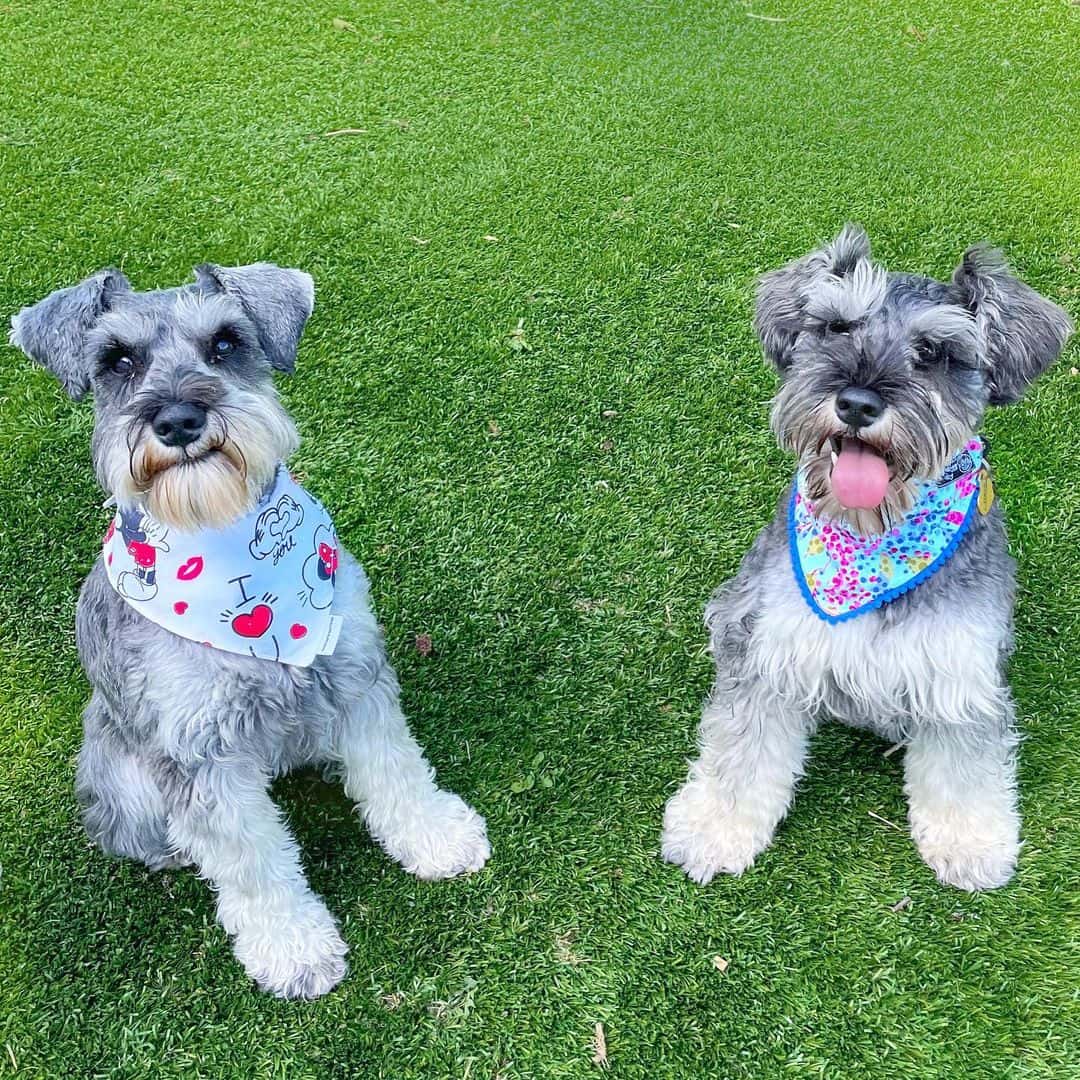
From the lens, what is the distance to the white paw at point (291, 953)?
10.5 feet

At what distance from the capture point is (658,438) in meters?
4.95

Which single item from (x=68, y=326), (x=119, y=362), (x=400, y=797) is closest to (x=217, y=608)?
(x=119, y=362)

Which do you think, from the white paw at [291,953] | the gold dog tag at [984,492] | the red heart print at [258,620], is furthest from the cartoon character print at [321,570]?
the gold dog tag at [984,492]

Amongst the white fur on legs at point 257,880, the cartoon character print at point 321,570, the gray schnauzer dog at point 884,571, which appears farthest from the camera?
the cartoon character print at point 321,570

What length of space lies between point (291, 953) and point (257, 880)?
31 centimetres

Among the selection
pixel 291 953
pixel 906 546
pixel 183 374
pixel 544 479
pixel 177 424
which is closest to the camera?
pixel 177 424

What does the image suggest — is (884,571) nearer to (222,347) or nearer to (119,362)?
(222,347)

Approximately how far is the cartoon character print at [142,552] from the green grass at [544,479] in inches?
50.9

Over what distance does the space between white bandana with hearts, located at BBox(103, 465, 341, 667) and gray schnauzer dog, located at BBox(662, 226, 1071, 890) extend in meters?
1.42

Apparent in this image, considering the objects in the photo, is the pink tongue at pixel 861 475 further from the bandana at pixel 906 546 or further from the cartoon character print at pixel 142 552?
the cartoon character print at pixel 142 552

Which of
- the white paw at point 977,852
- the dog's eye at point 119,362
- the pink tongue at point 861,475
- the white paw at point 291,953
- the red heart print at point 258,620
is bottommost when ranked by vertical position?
the white paw at point 291,953

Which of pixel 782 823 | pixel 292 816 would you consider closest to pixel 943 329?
pixel 782 823

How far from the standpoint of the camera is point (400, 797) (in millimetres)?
3443

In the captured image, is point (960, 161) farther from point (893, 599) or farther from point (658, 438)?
point (893, 599)
